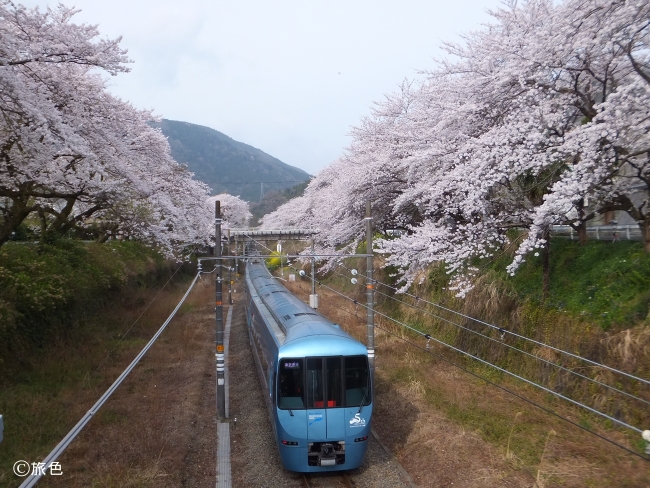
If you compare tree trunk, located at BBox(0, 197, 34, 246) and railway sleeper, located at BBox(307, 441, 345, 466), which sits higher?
tree trunk, located at BBox(0, 197, 34, 246)

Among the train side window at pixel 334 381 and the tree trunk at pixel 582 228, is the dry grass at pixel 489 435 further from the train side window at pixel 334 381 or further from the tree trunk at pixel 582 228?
the tree trunk at pixel 582 228

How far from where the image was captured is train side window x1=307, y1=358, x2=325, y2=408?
8344 millimetres

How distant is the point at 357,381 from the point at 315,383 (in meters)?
0.75

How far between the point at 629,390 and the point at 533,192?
248 inches

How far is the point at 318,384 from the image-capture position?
27.6 feet

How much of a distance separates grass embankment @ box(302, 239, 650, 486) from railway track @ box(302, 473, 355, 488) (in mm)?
1572

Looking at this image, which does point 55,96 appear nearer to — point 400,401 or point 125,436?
point 125,436

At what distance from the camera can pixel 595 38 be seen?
9539 mm

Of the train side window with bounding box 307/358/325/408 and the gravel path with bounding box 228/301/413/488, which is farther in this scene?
the gravel path with bounding box 228/301/413/488

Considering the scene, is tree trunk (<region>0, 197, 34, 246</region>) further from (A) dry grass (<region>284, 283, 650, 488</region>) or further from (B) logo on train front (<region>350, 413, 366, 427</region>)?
(A) dry grass (<region>284, 283, 650, 488</region>)

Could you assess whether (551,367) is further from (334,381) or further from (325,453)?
(325,453)

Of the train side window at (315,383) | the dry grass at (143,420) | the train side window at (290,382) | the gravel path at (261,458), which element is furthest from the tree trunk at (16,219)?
the train side window at (315,383)

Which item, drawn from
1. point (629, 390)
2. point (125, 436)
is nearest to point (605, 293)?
point (629, 390)

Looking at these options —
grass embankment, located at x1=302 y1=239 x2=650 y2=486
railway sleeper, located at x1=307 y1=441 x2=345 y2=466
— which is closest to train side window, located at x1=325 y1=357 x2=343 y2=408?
railway sleeper, located at x1=307 y1=441 x2=345 y2=466
